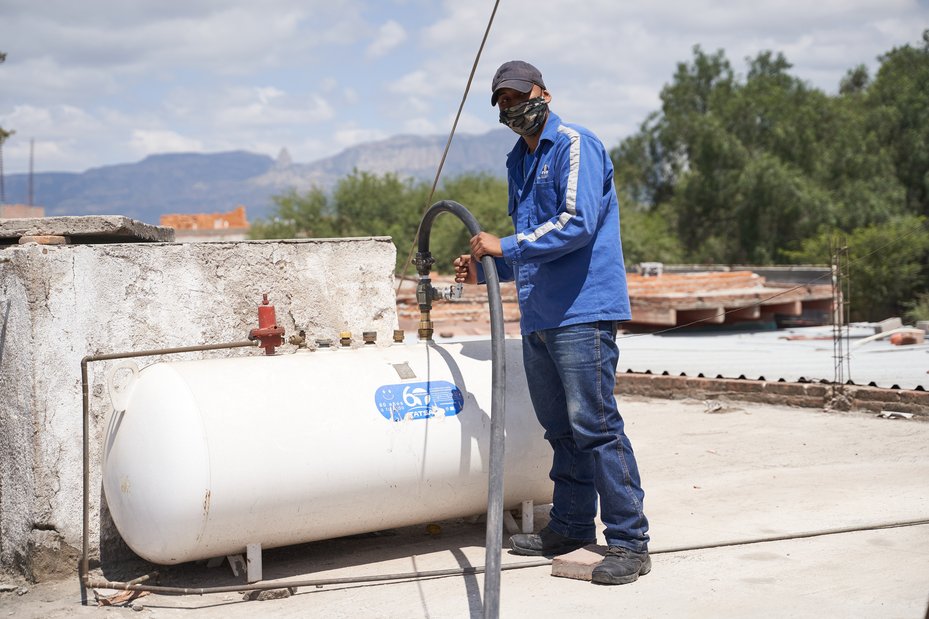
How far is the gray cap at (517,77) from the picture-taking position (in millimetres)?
3826

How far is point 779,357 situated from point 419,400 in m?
6.38

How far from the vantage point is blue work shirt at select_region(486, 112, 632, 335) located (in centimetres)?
364

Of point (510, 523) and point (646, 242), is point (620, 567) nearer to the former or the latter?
point (510, 523)

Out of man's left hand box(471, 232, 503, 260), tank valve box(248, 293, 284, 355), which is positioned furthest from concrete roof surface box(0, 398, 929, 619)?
man's left hand box(471, 232, 503, 260)

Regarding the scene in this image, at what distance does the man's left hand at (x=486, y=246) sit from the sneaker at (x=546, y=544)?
4.30 ft

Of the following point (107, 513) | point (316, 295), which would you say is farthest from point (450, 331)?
point (107, 513)

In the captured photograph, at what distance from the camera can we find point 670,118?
44.3m

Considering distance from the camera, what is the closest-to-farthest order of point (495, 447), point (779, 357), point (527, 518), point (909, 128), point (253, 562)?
point (495, 447) < point (253, 562) < point (527, 518) < point (779, 357) < point (909, 128)

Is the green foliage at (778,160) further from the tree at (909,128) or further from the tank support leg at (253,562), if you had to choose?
the tank support leg at (253,562)

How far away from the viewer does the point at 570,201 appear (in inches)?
143

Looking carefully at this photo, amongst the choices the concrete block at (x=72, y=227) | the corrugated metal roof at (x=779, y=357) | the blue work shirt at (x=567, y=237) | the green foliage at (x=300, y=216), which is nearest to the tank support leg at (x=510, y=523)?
the blue work shirt at (x=567, y=237)

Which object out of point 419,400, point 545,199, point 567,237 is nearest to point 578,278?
point 567,237

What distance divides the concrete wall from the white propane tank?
331 millimetres

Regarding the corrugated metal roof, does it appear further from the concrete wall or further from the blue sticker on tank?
the concrete wall
